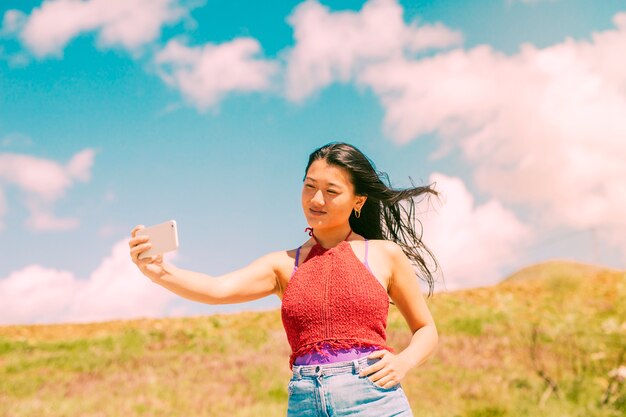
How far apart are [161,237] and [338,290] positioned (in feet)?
2.51

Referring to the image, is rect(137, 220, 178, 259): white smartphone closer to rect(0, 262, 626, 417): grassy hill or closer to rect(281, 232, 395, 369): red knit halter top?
rect(281, 232, 395, 369): red knit halter top

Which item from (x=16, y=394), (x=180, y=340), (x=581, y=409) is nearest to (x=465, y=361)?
(x=581, y=409)

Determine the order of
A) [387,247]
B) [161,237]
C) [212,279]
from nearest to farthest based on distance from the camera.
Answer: [161,237] < [212,279] < [387,247]

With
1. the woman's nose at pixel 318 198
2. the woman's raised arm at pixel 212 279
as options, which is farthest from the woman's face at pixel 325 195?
the woman's raised arm at pixel 212 279

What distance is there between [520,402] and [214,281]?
18.0 feet

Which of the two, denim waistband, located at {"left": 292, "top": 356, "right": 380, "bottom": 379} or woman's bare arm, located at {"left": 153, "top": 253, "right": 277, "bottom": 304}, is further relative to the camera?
woman's bare arm, located at {"left": 153, "top": 253, "right": 277, "bottom": 304}

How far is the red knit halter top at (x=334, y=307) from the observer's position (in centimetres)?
264

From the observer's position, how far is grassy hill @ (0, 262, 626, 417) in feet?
23.9

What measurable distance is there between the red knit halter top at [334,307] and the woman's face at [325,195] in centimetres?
19

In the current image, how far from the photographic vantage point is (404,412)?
2584 mm

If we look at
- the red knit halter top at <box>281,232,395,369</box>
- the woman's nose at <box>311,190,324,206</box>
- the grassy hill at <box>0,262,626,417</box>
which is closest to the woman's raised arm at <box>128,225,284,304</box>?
the red knit halter top at <box>281,232,395,369</box>

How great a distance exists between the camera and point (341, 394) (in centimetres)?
250

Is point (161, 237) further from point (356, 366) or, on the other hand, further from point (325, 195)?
point (356, 366)

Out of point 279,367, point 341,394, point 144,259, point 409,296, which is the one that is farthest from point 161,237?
point 279,367
